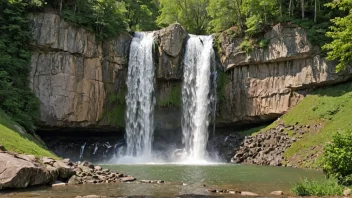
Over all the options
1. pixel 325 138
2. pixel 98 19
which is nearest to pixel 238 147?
pixel 325 138

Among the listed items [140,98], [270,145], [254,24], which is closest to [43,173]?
[270,145]

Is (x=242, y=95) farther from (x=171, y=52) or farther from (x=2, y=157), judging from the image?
(x=2, y=157)

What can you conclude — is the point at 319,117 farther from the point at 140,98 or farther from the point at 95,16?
the point at 95,16

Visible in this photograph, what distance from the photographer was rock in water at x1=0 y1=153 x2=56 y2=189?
1593 centimetres

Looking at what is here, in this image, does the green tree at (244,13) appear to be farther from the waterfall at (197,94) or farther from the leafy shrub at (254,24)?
the waterfall at (197,94)

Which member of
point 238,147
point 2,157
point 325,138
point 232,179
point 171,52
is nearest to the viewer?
Result: point 2,157

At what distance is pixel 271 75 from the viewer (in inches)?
1656

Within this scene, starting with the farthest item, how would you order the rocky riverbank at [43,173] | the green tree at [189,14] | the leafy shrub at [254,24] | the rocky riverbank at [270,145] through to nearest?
the green tree at [189,14] < the leafy shrub at [254,24] < the rocky riverbank at [270,145] < the rocky riverbank at [43,173]

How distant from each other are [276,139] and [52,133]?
23998 millimetres

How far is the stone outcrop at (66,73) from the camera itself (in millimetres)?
38562

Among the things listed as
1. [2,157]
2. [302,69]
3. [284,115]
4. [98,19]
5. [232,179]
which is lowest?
[232,179]

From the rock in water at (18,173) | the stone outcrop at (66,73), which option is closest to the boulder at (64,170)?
the rock in water at (18,173)

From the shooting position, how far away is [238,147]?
39.9 m

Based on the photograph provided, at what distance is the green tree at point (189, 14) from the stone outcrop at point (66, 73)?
20.4 m
